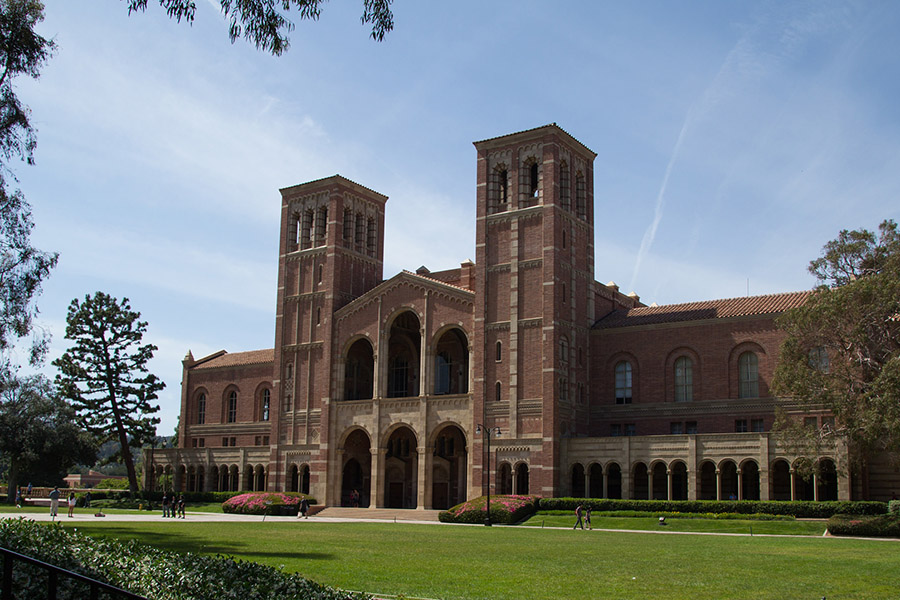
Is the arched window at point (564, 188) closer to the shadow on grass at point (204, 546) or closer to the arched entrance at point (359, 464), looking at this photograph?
the arched entrance at point (359, 464)

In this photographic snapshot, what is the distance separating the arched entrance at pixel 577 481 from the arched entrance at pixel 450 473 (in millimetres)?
8580

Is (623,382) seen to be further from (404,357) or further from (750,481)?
(404,357)

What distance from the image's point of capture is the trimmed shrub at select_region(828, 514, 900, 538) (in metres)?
35.7

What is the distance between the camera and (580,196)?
6003cm

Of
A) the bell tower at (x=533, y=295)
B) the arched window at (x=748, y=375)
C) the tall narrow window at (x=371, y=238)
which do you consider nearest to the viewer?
the arched window at (x=748, y=375)

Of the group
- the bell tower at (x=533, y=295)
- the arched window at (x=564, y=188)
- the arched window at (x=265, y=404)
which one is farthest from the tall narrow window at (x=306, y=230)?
the arched window at (x=564, y=188)

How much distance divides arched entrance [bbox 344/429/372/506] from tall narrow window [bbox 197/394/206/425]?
18.6 meters

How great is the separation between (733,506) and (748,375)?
9854 mm

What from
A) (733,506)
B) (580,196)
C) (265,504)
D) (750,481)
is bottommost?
(265,504)

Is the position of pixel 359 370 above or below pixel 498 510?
above

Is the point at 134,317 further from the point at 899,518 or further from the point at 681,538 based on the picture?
the point at 899,518

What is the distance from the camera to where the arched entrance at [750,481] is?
4847cm

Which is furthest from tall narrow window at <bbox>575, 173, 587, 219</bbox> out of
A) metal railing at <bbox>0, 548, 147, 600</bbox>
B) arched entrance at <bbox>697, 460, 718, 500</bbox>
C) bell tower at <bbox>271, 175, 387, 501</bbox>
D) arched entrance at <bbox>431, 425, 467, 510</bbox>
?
metal railing at <bbox>0, 548, 147, 600</bbox>

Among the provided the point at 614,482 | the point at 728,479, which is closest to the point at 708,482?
the point at 728,479
